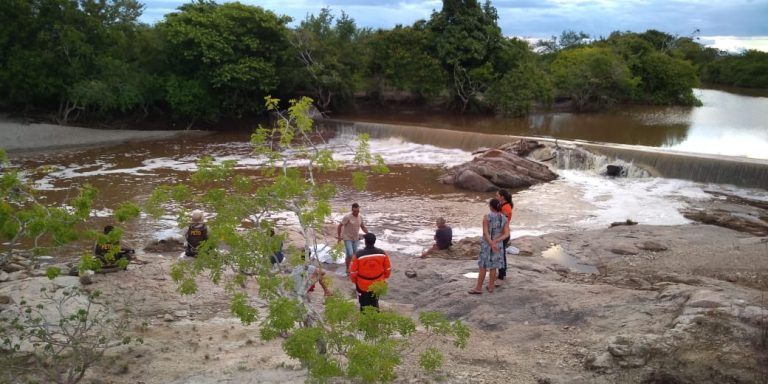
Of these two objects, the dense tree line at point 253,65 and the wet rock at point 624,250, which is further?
the dense tree line at point 253,65

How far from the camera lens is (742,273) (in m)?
9.64

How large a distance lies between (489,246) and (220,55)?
22.5 meters

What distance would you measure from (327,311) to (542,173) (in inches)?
630

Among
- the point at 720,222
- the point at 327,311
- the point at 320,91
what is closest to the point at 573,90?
the point at 320,91

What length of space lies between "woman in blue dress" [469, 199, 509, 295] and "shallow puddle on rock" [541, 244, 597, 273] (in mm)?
2730

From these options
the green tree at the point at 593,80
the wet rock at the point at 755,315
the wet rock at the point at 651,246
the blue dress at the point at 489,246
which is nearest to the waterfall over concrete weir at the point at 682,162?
the wet rock at the point at 651,246

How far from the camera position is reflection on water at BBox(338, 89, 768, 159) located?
2552cm

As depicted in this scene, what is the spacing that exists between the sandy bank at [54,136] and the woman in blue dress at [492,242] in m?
21.2

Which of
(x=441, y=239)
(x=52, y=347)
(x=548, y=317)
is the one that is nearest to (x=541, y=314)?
(x=548, y=317)

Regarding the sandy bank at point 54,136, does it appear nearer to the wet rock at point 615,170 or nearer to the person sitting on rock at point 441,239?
the person sitting on rock at point 441,239

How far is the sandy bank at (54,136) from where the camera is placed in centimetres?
2398

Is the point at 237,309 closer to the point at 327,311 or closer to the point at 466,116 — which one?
the point at 327,311

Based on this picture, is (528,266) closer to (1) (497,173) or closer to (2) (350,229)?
(2) (350,229)

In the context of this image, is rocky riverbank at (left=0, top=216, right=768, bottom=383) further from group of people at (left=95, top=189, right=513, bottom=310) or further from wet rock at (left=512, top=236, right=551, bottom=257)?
group of people at (left=95, top=189, right=513, bottom=310)
